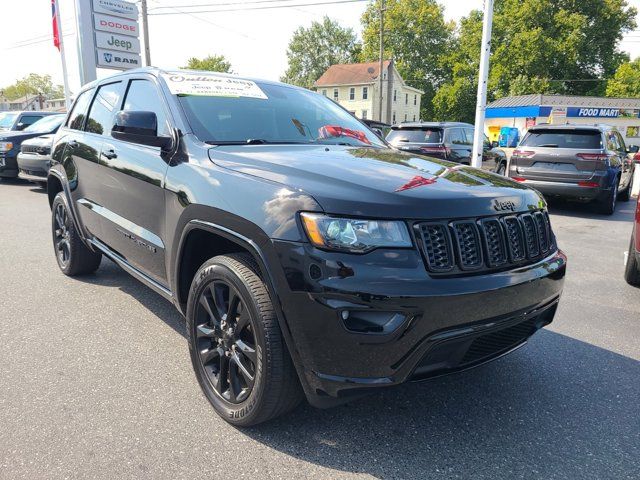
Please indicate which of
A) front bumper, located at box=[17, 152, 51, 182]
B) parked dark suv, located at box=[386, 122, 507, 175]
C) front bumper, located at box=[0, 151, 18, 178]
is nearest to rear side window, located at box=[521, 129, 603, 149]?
parked dark suv, located at box=[386, 122, 507, 175]

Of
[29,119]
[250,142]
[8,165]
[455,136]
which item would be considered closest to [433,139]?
[455,136]

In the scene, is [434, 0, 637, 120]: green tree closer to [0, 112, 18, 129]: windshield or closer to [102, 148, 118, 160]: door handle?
[0, 112, 18, 129]: windshield

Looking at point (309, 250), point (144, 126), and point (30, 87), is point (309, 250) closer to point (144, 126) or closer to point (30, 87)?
point (144, 126)

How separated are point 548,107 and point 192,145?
157ft

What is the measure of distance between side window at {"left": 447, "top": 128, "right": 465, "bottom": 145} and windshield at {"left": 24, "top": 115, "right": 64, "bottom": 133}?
9246mm

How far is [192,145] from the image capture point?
272 centimetres

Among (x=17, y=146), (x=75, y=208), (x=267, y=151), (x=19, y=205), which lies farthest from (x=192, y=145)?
(x=17, y=146)

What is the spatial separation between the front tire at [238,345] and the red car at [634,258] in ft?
12.2

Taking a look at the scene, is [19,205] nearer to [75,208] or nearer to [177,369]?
[75,208]

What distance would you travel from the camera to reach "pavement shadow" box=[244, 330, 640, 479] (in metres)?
2.20

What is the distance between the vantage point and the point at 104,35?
57.0ft

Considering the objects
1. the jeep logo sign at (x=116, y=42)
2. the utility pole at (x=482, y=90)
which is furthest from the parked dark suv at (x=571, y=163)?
the jeep logo sign at (x=116, y=42)

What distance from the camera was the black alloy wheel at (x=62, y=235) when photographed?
470 cm

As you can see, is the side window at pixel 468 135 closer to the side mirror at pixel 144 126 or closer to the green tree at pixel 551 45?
the side mirror at pixel 144 126
